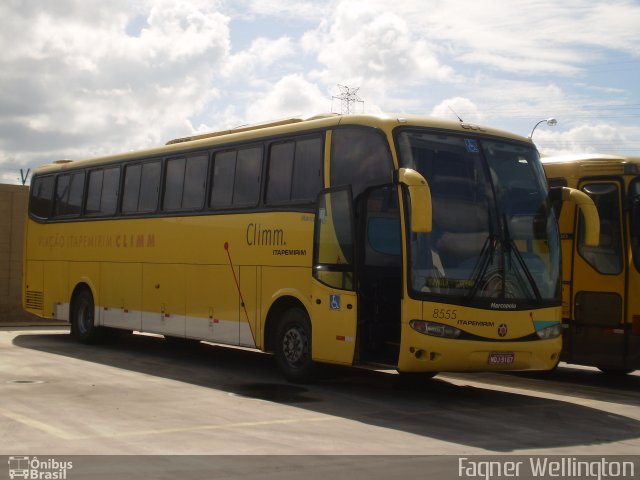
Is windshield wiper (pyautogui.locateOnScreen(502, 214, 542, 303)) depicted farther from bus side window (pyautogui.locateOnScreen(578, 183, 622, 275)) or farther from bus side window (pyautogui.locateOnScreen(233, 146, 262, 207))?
bus side window (pyautogui.locateOnScreen(233, 146, 262, 207))

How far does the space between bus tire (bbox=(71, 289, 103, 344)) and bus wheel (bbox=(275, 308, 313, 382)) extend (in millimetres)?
6821

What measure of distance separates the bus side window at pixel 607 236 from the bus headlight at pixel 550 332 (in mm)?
Answer: 2560

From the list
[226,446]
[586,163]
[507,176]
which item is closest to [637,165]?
[586,163]

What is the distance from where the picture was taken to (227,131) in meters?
16.9

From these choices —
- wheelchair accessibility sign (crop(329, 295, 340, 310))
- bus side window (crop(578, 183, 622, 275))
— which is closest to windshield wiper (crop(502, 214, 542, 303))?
wheelchair accessibility sign (crop(329, 295, 340, 310))

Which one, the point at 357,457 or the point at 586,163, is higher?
the point at 586,163

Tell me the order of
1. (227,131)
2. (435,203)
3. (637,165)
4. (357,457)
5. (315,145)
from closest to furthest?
1. (357,457)
2. (435,203)
3. (315,145)
4. (637,165)
5. (227,131)

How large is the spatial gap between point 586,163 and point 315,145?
15.2ft

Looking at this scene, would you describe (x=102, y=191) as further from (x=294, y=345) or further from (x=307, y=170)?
(x=294, y=345)

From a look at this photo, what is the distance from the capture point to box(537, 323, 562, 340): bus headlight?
1270cm

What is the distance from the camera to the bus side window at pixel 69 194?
68.4ft

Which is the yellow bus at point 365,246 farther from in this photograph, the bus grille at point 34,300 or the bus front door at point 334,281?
the bus grille at point 34,300

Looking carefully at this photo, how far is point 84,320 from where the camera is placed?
2050 cm

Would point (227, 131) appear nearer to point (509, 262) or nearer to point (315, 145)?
point (315, 145)
